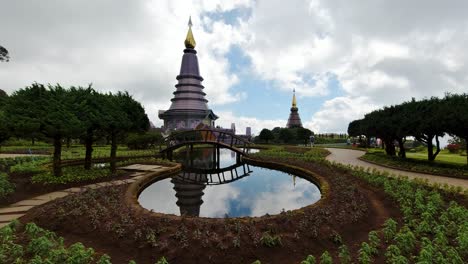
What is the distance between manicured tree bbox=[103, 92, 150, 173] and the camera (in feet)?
49.7

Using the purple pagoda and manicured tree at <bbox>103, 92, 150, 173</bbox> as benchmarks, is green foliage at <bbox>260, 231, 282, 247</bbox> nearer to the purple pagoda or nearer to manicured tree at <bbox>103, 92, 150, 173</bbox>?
manicured tree at <bbox>103, 92, 150, 173</bbox>

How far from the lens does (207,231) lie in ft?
24.4

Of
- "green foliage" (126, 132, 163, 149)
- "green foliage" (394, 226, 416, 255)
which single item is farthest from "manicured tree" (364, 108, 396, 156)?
"green foliage" (126, 132, 163, 149)

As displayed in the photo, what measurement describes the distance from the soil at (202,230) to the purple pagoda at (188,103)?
55.5m

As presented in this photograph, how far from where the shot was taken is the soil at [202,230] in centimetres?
678

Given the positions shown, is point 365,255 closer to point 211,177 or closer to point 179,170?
point 211,177

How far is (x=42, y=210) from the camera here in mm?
9039

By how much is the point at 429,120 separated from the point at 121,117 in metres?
22.2

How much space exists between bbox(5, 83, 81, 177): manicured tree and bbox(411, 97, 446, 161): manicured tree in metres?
23.6

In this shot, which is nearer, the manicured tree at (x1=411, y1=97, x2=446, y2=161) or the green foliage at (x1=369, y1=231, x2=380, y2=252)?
the green foliage at (x1=369, y1=231, x2=380, y2=252)

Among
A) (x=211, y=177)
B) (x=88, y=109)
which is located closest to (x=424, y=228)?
(x=211, y=177)

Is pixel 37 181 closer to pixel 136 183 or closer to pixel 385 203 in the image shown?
pixel 136 183

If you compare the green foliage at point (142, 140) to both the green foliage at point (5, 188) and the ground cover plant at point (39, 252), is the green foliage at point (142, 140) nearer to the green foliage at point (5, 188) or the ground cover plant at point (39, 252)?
the green foliage at point (5, 188)

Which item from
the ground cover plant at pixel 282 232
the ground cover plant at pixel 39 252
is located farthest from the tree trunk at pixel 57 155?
the ground cover plant at pixel 39 252
